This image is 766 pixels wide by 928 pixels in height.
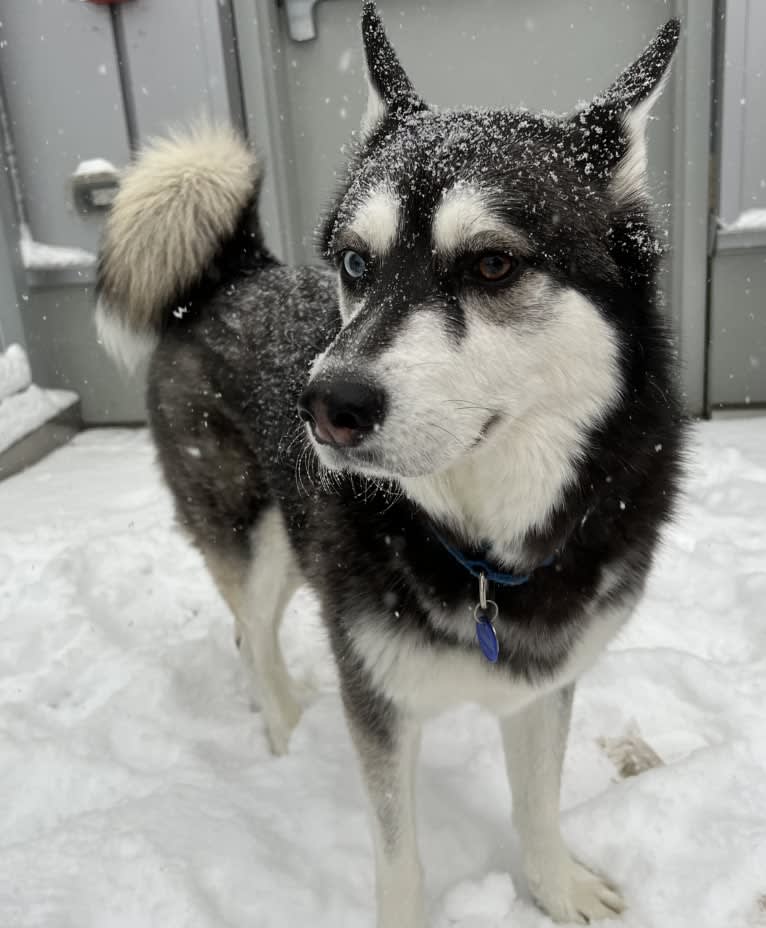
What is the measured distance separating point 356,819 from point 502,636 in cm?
80

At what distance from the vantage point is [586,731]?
7.29 feet

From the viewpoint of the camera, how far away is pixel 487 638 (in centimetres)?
144

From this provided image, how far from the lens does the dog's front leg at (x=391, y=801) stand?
1.55m

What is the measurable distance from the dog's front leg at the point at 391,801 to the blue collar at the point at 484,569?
0.32m

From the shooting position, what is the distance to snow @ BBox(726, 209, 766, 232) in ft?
13.0

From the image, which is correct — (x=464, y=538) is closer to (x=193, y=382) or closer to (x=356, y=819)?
(x=356, y=819)

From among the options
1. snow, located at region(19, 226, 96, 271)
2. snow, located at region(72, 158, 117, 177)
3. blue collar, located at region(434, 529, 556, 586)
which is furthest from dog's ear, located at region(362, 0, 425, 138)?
snow, located at region(19, 226, 96, 271)

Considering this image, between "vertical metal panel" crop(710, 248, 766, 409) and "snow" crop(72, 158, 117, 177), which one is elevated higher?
"snow" crop(72, 158, 117, 177)

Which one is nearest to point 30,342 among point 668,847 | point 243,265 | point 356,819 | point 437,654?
point 243,265

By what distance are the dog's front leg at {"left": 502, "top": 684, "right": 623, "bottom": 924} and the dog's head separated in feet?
2.44

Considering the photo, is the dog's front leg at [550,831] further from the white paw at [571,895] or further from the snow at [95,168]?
the snow at [95,168]

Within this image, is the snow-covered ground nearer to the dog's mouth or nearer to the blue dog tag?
the blue dog tag

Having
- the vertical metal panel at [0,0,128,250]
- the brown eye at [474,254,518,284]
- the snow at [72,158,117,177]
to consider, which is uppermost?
the vertical metal panel at [0,0,128,250]

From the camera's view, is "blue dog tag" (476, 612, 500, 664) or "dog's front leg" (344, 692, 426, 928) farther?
"dog's front leg" (344, 692, 426, 928)
